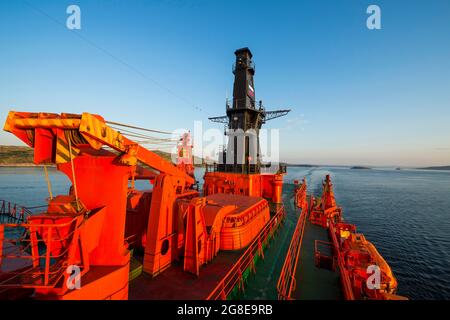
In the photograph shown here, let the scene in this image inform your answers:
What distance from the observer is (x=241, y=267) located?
8.83m

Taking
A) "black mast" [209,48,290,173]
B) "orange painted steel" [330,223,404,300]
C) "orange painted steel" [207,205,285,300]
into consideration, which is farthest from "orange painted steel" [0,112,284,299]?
"black mast" [209,48,290,173]

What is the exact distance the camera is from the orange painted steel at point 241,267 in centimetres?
654

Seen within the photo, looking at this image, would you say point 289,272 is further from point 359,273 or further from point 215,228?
point 359,273

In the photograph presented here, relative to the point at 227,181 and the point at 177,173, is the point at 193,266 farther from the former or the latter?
the point at 227,181

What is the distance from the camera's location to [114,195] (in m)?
5.45

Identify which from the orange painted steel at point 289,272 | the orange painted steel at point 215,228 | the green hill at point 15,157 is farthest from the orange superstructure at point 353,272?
the green hill at point 15,157

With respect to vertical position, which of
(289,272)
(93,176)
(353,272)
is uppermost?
(93,176)

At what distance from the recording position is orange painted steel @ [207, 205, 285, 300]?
6541mm

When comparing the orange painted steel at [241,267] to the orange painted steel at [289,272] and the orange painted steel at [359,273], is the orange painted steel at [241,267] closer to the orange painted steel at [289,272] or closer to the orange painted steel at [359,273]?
the orange painted steel at [289,272]

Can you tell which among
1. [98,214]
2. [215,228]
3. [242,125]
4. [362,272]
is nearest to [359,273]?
[362,272]

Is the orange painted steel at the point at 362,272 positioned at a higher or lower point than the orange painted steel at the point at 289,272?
lower

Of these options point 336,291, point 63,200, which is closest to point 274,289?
point 336,291

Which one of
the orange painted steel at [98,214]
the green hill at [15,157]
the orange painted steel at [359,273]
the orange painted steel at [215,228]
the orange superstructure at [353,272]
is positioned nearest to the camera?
the orange painted steel at [98,214]
